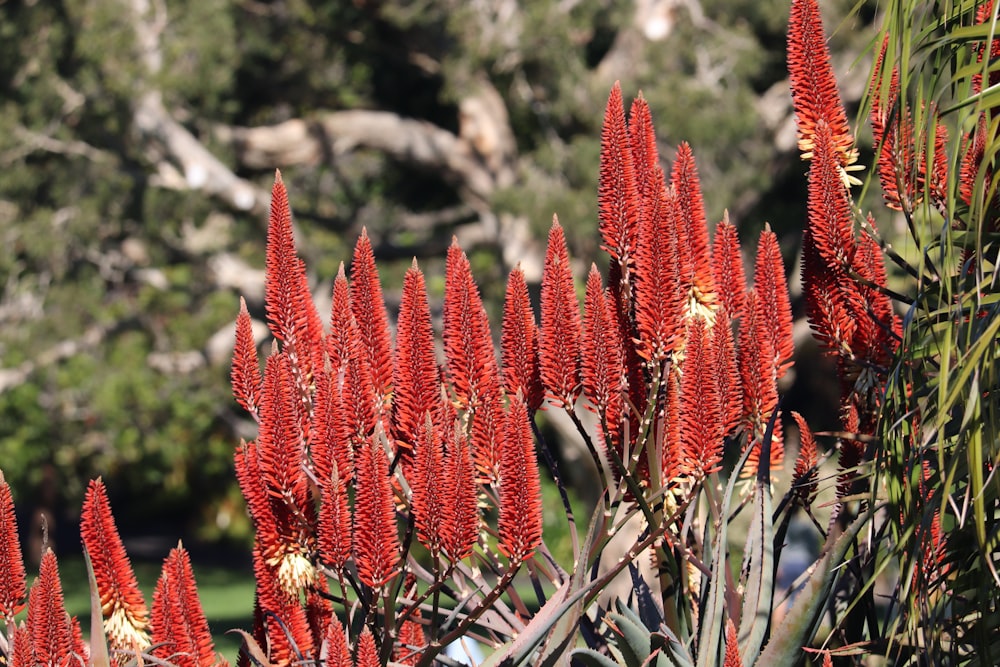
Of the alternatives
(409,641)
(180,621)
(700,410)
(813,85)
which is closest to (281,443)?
(180,621)

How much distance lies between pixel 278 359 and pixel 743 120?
1118 centimetres

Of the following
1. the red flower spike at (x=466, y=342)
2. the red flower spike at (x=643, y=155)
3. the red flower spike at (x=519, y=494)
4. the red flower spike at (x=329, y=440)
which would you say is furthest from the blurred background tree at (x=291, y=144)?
the red flower spike at (x=519, y=494)

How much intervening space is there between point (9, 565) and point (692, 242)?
1.67 m

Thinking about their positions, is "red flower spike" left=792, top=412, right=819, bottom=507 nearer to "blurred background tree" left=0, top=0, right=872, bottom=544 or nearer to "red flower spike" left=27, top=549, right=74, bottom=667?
"red flower spike" left=27, top=549, right=74, bottom=667

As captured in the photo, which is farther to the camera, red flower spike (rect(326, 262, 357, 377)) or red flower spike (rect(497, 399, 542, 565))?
red flower spike (rect(326, 262, 357, 377))

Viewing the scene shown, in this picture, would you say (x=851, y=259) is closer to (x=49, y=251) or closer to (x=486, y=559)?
(x=486, y=559)

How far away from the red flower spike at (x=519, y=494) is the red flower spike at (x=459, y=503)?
76 millimetres

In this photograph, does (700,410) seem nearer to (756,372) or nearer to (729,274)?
→ (756,372)

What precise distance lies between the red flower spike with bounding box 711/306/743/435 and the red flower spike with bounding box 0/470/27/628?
1.52 m

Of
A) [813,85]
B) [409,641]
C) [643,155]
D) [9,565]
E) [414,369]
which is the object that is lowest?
[409,641]

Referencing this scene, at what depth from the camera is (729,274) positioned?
3.20 meters

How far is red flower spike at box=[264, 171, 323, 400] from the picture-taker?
3.02 meters

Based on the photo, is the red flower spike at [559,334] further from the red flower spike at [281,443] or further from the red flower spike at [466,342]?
the red flower spike at [281,443]

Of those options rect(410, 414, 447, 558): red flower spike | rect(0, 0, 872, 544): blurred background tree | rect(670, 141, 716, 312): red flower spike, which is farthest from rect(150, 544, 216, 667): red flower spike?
rect(0, 0, 872, 544): blurred background tree
